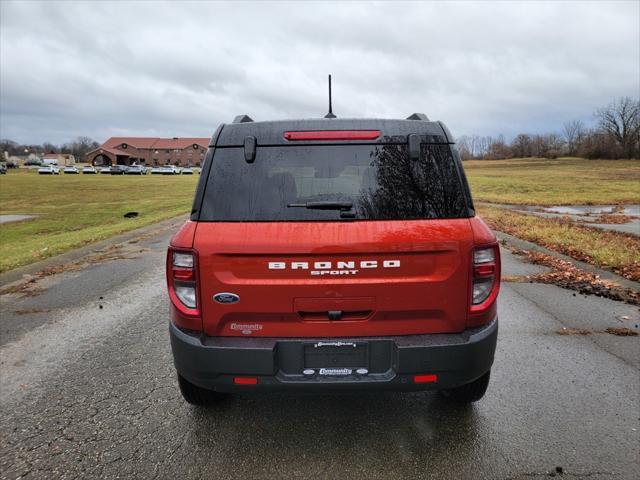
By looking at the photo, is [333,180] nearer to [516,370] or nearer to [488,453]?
[488,453]

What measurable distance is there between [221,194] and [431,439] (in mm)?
1965

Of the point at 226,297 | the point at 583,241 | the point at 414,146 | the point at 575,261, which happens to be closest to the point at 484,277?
the point at 414,146

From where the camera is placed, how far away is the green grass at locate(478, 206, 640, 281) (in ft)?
24.0

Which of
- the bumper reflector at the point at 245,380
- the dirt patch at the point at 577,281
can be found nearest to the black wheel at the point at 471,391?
the bumper reflector at the point at 245,380

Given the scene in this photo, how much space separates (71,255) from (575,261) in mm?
9873

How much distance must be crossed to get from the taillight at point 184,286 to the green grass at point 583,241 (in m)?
6.59

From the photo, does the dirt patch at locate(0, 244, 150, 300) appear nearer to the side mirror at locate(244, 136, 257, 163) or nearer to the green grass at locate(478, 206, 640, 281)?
the side mirror at locate(244, 136, 257, 163)

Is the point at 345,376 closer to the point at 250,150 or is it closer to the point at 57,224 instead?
the point at 250,150

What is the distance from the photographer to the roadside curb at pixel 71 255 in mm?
7664

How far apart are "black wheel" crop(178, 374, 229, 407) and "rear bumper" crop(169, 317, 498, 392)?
52 centimetres

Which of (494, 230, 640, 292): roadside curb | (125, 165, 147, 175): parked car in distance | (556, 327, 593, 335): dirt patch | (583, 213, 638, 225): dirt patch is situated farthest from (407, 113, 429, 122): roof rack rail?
(125, 165, 147, 175): parked car in distance

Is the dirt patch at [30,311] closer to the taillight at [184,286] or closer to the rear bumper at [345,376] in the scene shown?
the taillight at [184,286]

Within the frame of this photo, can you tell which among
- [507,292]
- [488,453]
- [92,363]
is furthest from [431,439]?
[507,292]

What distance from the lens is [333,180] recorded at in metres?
2.57
